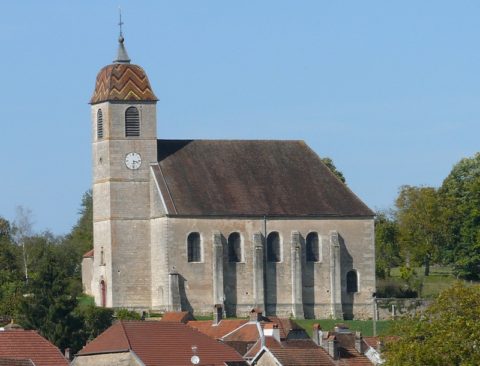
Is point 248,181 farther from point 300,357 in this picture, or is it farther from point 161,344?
point 161,344

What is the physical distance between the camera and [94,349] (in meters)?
75.5

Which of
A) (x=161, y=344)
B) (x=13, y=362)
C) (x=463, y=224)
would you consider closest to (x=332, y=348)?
(x=161, y=344)

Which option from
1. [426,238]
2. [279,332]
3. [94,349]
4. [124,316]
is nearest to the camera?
[94,349]

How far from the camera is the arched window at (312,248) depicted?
110062mm

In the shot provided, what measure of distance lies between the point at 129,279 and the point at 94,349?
3189 centimetres

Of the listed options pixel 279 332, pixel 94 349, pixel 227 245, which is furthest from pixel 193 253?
pixel 94 349

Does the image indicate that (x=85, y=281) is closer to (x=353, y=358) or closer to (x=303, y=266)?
(x=303, y=266)

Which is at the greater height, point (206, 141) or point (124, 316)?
point (206, 141)

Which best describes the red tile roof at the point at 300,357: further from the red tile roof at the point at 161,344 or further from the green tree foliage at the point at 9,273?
the green tree foliage at the point at 9,273

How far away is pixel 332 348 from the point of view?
78.4 metres

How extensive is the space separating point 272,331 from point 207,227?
24.6 m

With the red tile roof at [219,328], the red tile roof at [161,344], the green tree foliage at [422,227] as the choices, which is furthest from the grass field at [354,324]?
the red tile roof at [161,344]

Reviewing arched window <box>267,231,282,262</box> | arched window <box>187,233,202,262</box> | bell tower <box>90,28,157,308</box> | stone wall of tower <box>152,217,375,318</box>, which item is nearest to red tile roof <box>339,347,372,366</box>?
stone wall of tower <box>152,217,375,318</box>

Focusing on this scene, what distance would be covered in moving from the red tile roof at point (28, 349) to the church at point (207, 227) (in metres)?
29.0
